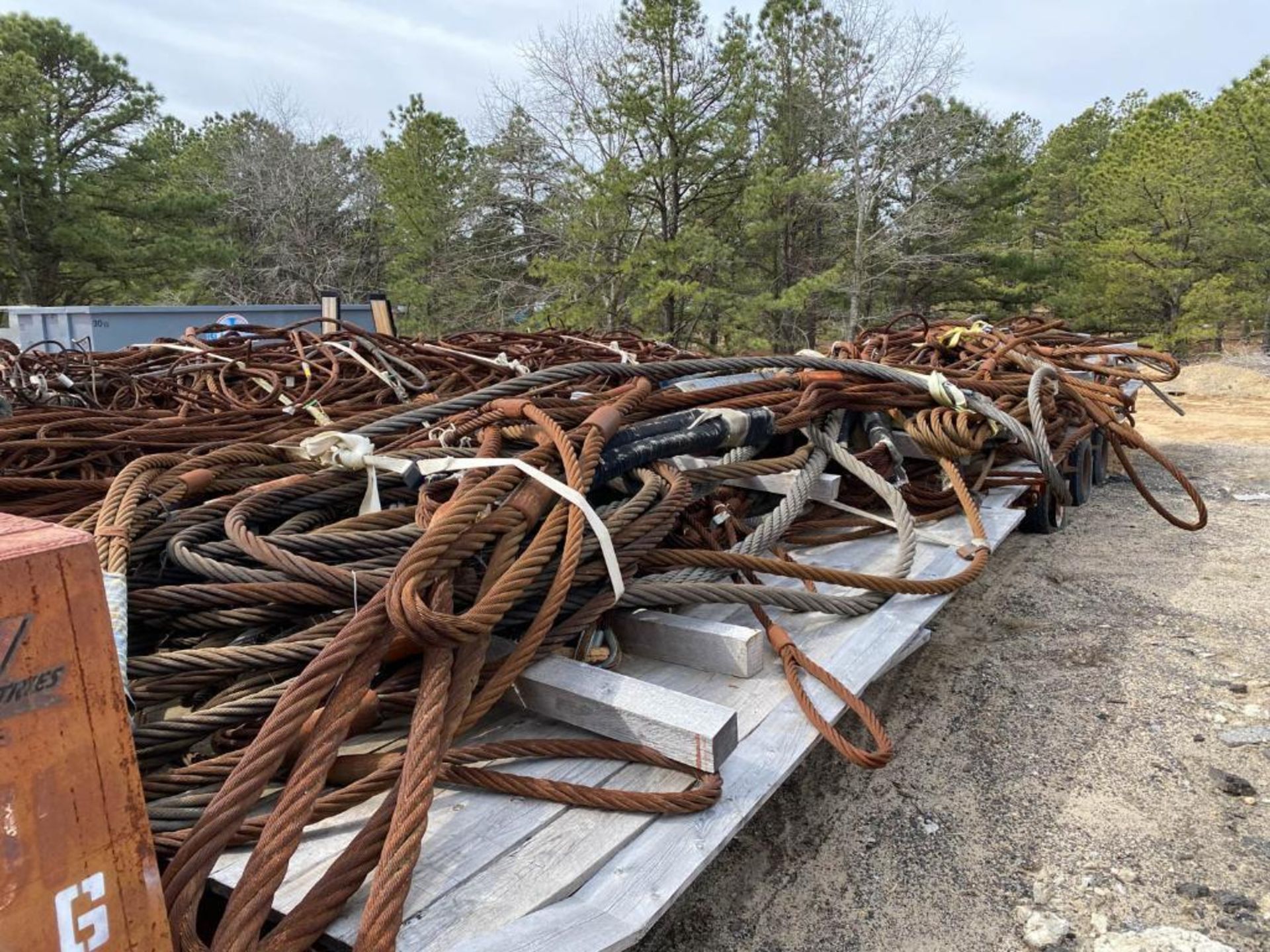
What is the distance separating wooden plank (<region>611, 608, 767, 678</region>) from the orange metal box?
1086 millimetres

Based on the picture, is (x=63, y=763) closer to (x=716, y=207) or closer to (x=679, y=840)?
(x=679, y=840)

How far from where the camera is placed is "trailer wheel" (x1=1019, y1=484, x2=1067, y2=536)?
12.5 ft

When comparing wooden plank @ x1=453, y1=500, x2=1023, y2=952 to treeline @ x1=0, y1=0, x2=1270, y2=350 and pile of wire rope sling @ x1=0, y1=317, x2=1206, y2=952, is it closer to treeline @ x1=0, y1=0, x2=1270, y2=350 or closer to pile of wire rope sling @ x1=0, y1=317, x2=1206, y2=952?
pile of wire rope sling @ x1=0, y1=317, x2=1206, y2=952

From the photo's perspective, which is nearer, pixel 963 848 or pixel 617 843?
pixel 617 843

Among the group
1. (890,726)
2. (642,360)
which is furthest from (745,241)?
(890,726)

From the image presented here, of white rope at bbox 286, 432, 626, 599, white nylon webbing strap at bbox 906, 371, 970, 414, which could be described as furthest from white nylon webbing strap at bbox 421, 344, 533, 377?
white rope at bbox 286, 432, 626, 599

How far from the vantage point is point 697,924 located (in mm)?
1613

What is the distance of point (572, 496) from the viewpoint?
1.49 m

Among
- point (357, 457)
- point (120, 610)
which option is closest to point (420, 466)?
point (357, 457)

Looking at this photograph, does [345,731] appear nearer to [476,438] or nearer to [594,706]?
[594,706]

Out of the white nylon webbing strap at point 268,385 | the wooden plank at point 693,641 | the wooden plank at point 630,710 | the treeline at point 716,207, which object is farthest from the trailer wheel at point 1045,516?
the treeline at point 716,207

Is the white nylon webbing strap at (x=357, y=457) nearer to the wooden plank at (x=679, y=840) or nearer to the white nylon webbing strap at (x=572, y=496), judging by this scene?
the white nylon webbing strap at (x=572, y=496)

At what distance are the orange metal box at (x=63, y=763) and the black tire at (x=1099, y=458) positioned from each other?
5262mm

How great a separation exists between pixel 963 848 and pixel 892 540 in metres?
0.92
